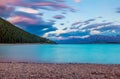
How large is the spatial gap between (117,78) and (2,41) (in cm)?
18197

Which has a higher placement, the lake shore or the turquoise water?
the turquoise water

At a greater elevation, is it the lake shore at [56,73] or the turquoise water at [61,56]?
the turquoise water at [61,56]

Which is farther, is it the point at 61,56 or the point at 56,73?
the point at 61,56

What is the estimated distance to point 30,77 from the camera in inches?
827

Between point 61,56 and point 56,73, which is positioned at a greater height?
point 61,56

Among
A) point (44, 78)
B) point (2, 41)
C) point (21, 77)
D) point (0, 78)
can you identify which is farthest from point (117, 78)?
point (2, 41)

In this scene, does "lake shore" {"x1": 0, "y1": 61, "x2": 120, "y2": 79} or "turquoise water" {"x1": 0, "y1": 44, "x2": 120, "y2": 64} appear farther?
"turquoise water" {"x1": 0, "y1": 44, "x2": 120, "y2": 64}

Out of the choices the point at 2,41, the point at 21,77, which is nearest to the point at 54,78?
the point at 21,77

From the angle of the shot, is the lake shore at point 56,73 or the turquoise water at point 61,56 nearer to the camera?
the lake shore at point 56,73

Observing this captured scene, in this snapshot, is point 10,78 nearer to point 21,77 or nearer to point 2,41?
point 21,77

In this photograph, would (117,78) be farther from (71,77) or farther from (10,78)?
(10,78)

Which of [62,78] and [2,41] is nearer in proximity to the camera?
[62,78]

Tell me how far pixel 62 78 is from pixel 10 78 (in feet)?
12.3

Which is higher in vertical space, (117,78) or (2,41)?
(2,41)
